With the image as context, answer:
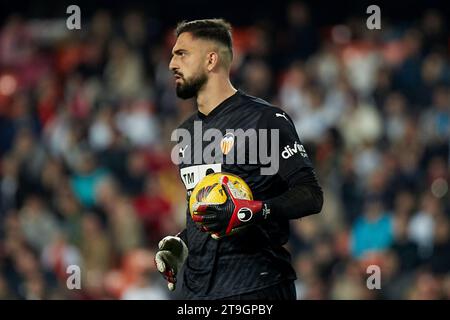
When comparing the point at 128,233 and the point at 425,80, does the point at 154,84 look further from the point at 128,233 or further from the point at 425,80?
the point at 425,80

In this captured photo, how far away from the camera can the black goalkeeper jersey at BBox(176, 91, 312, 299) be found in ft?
16.0

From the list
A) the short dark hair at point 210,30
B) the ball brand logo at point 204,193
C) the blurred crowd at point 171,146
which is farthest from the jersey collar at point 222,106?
the blurred crowd at point 171,146

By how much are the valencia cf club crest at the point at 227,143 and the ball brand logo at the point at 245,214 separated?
1.56ft

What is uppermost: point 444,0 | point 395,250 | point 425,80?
point 444,0

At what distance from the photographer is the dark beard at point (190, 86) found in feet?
16.9

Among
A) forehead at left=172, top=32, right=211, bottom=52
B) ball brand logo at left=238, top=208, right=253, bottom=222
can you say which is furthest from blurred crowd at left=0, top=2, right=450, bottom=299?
ball brand logo at left=238, top=208, right=253, bottom=222

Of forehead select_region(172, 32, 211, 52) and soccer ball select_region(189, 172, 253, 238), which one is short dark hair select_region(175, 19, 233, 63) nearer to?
forehead select_region(172, 32, 211, 52)

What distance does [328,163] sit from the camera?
10680mm

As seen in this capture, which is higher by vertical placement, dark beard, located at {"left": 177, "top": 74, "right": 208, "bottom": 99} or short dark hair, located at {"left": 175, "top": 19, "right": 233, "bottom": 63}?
short dark hair, located at {"left": 175, "top": 19, "right": 233, "bottom": 63}

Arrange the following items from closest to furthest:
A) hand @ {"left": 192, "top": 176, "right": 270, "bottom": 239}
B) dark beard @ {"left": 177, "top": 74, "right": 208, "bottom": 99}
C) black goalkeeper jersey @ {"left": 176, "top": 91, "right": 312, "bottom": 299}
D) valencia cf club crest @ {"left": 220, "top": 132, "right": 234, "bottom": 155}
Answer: hand @ {"left": 192, "top": 176, "right": 270, "bottom": 239}
black goalkeeper jersey @ {"left": 176, "top": 91, "right": 312, "bottom": 299}
valencia cf club crest @ {"left": 220, "top": 132, "right": 234, "bottom": 155}
dark beard @ {"left": 177, "top": 74, "right": 208, "bottom": 99}

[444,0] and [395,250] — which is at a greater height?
[444,0]
